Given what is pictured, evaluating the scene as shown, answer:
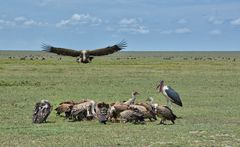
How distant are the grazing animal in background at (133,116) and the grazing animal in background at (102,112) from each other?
45 centimetres

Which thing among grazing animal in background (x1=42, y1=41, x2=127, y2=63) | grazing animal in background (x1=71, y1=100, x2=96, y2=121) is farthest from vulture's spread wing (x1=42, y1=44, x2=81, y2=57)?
grazing animal in background (x1=71, y1=100, x2=96, y2=121)

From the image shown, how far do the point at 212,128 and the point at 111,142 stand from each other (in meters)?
3.47

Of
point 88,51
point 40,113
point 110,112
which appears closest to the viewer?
point 40,113

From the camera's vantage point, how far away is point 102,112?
52.9 ft

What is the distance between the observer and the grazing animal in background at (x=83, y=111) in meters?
16.6

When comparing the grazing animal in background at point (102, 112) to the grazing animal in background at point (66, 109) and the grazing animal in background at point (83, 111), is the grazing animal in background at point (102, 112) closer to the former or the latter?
the grazing animal in background at point (83, 111)

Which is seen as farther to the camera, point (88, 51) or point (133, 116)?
point (88, 51)

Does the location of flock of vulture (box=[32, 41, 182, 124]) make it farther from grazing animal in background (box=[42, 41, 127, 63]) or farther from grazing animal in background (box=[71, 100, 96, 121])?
grazing animal in background (box=[42, 41, 127, 63])

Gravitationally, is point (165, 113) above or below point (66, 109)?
above

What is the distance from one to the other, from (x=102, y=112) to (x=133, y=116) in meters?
0.91

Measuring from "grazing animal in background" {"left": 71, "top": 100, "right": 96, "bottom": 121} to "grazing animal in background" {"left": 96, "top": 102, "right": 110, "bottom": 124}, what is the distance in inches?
11.1

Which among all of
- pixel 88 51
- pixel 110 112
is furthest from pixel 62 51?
pixel 110 112

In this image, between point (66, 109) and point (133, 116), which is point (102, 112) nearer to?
point (133, 116)

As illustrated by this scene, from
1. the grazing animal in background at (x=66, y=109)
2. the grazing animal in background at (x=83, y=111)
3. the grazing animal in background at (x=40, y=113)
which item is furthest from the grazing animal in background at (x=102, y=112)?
the grazing animal in background at (x=40, y=113)
